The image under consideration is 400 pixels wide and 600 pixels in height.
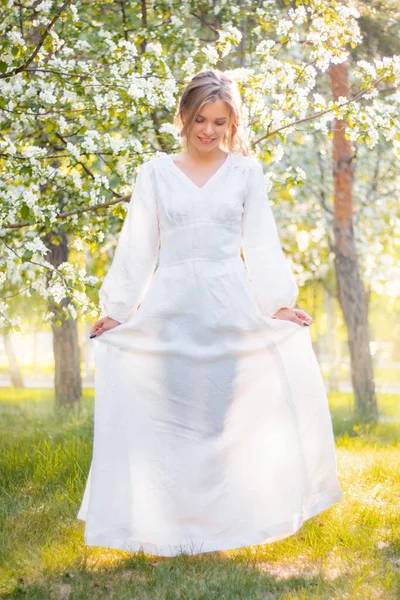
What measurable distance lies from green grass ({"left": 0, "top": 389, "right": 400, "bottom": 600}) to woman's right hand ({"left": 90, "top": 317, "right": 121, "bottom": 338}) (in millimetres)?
1142

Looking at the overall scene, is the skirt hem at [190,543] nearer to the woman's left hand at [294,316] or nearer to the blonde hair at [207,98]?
the woman's left hand at [294,316]

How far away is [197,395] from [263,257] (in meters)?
0.81

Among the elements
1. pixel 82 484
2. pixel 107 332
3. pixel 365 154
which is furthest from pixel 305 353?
pixel 365 154

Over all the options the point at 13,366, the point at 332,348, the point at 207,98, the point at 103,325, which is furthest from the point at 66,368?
the point at 13,366

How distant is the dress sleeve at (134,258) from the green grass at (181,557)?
1.27 metres

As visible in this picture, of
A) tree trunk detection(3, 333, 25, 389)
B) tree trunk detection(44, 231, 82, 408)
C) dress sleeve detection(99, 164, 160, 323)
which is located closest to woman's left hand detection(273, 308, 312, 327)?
dress sleeve detection(99, 164, 160, 323)

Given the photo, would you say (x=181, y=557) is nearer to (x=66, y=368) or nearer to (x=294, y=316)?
(x=294, y=316)

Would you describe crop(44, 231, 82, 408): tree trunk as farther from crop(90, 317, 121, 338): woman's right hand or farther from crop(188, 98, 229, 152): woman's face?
crop(188, 98, 229, 152): woman's face

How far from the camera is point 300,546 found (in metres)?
4.58

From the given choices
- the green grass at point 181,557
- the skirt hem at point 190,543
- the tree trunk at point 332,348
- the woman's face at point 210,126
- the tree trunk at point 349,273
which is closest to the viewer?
the green grass at point 181,557

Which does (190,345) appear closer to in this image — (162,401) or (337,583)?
(162,401)

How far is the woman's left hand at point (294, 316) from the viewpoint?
4.35 meters

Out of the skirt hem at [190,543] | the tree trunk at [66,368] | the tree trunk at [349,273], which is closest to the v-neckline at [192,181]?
the skirt hem at [190,543]

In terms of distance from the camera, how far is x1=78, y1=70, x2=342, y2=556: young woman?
4.17 m
